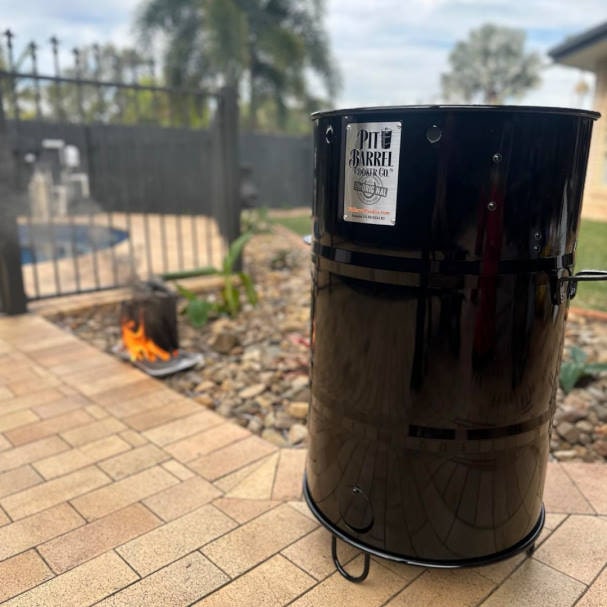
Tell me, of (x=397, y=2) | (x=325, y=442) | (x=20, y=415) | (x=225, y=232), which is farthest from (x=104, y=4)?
(x=325, y=442)

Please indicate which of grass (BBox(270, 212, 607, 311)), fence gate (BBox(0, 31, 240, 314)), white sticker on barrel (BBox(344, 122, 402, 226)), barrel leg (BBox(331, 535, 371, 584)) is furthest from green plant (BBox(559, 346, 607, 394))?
fence gate (BBox(0, 31, 240, 314))

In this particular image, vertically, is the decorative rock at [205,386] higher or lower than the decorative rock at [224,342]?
lower

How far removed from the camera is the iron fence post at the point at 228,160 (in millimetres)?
4875

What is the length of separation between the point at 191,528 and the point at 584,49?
9.89 m

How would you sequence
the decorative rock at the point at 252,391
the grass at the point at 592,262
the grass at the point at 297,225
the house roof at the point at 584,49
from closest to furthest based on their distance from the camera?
the decorative rock at the point at 252,391, the grass at the point at 592,262, the house roof at the point at 584,49, the grass at the point at 297,225

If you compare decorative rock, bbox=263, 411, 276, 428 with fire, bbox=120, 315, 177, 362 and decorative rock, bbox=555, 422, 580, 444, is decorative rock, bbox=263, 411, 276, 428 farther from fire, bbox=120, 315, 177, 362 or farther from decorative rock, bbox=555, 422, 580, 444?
decorative rock, bbox=555, 422, 580, 444

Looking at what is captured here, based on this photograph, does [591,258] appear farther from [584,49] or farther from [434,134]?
[434,134]

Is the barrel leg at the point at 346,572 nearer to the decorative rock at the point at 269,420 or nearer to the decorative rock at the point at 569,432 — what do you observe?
the decorative rock at the point at 269,420

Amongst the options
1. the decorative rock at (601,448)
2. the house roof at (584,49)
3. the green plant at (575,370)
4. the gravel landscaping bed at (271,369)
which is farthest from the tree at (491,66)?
the decorative rock at (601,448)

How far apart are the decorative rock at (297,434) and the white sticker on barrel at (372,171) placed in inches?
54.1

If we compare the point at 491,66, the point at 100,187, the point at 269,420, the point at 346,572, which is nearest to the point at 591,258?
the point at 269,420

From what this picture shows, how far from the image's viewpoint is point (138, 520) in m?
1.81

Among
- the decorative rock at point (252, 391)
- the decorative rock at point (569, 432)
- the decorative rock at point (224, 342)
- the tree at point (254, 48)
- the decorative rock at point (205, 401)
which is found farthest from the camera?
the tree at point (254, 48)

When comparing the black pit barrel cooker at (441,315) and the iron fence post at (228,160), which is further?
the iron fence post at (228,160)
